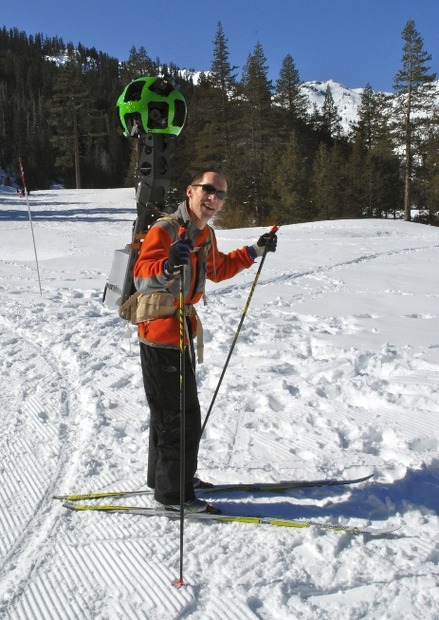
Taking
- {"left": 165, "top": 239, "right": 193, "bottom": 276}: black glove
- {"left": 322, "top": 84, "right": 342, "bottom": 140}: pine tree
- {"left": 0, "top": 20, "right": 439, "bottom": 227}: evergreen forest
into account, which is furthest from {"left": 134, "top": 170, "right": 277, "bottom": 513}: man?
{"left": 322, "top": 84, "right": 342, "bottom": 140}: pine tree

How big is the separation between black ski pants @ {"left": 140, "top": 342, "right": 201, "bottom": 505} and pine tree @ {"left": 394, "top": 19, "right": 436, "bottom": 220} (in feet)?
103

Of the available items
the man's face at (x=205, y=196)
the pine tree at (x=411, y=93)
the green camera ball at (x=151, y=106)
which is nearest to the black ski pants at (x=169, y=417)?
the man's face at (x=205, y=196)

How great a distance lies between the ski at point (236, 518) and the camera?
2.88m

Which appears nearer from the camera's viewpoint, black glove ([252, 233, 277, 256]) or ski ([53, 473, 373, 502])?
ski ([53, 473, 373, 502])

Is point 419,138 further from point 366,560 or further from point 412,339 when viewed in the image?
point 366,560

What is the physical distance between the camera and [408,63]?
105 ft

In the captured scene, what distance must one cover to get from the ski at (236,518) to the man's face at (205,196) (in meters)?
1.76

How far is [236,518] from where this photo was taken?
3.05 m

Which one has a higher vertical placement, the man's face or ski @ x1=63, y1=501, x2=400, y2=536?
the man's face

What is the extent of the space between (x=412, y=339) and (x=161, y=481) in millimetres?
4316

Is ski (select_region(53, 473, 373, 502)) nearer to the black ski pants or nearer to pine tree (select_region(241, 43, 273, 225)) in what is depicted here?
the black ski pants

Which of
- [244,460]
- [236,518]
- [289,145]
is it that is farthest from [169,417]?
[289,145]

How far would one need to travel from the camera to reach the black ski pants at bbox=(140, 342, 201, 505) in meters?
3.04

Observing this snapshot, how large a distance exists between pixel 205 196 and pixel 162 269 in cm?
58
